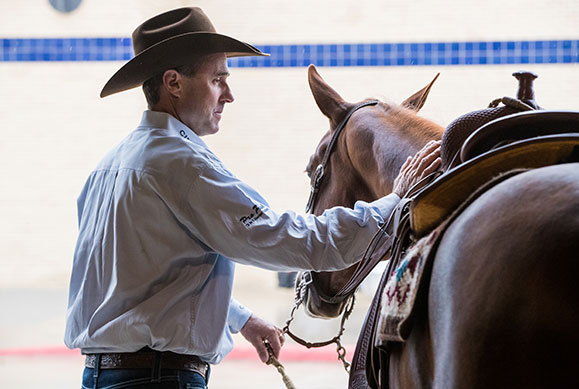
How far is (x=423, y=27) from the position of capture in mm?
5613

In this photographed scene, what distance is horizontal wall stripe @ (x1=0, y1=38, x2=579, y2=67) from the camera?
5281 millimetres

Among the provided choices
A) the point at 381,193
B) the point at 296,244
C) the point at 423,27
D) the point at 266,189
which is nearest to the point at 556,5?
the point at 423,27

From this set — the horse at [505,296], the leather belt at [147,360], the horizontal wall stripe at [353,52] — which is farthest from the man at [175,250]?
the horizontal wall stripe at [353,52]

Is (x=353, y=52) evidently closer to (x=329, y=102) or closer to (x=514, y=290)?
(x=329, y=102)

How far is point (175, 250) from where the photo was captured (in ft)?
4.16

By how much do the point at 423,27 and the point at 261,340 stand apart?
179 inches

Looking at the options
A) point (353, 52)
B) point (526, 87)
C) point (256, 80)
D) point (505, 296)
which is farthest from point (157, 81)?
point (256, 80)

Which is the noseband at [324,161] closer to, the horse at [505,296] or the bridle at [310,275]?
the bridle at [310,275]

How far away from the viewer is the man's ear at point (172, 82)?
1.38 metres

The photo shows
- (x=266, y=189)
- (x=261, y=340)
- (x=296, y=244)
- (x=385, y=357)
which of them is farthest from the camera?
(x=266, y=189)

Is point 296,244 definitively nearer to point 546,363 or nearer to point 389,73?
point 546,363

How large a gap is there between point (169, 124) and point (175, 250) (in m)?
0.26

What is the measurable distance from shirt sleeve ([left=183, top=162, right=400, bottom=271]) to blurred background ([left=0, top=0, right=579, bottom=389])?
13.1ft

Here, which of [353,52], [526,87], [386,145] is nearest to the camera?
[526,87]
